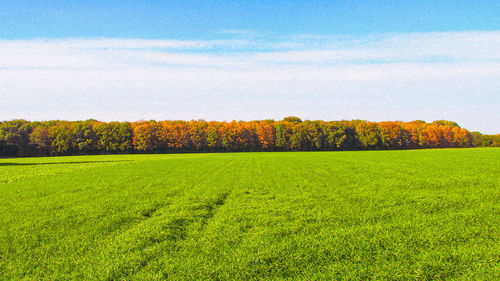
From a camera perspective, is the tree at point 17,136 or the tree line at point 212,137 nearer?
the tree at point 17,136

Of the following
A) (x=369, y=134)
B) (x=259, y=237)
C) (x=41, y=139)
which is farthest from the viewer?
(x=369, y=134)

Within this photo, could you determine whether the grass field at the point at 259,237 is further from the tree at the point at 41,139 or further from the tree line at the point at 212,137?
the tree at the point at 41,139

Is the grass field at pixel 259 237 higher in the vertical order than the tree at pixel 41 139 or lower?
lower

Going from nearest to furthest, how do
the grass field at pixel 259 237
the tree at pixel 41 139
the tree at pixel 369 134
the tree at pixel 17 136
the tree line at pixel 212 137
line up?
the grass field at pixel 259 237
the tree at pixel 17 136
the tree at pixel 41 139
the tree line at pixel 212 137
the tree at pixel 369 134

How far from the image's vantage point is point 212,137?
362ft

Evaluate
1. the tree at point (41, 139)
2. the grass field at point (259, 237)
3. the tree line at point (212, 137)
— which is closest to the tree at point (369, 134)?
the tree line at point (212, 137)

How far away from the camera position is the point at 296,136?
114 meters

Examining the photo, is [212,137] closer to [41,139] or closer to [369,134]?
[41,139]

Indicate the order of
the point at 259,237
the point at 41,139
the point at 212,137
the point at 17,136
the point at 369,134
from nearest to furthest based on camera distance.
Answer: the point at 259,237 → the point at 17,136 → the point at 41,139 → the point at 212,137 → the point at 369,134

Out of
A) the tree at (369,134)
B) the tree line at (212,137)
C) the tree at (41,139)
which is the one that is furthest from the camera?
the tree at (369,134)

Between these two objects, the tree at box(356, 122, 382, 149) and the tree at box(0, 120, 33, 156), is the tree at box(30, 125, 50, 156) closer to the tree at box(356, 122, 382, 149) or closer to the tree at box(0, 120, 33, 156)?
the tree at box(0, 120, 33, 156)

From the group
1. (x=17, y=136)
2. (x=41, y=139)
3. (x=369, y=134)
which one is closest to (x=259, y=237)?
(x=41, y=139)

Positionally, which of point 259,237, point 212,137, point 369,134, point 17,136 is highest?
point 17,136

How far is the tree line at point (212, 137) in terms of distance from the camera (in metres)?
97.5
